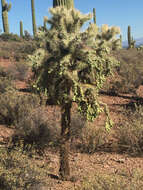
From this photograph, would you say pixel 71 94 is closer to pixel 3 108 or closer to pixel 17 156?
pixel 17 156

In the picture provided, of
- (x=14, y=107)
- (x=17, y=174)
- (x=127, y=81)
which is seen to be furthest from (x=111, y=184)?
(x=127, y=81)

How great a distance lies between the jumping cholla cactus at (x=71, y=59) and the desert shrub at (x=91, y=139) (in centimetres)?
191

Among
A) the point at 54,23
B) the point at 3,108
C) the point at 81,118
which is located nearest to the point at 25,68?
the point at 3,108

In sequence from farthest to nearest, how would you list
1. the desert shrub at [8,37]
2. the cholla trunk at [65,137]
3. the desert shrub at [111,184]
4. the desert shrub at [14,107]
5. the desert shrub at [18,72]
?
the desert shrub at [8,37], the desert shrub at [18,72], the desert shrub at [14,107], the cholla trunk at [65,137], the desert shrub at [111,184]

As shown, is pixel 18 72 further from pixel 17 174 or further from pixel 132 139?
pixel 17 174

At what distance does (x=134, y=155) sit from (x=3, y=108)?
4589 millimetres

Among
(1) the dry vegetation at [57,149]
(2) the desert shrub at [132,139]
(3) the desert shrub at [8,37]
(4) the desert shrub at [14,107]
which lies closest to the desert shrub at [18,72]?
(1) the dry vegetation at [57,149]

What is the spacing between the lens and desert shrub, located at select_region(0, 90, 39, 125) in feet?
26.6

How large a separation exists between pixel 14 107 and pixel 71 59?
455 cm

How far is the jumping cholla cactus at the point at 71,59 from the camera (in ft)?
14.0

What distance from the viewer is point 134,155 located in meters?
6.21

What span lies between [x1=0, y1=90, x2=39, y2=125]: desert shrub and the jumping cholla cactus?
356 centimetres

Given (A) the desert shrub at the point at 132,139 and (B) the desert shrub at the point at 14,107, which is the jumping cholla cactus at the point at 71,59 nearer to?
(A) the desert shrub at the point at 132,139

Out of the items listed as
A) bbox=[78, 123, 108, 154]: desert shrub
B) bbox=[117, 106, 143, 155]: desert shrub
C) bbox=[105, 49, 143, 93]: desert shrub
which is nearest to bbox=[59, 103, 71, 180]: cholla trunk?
bbox=[78, 123, 108, 154]: desert shrub
